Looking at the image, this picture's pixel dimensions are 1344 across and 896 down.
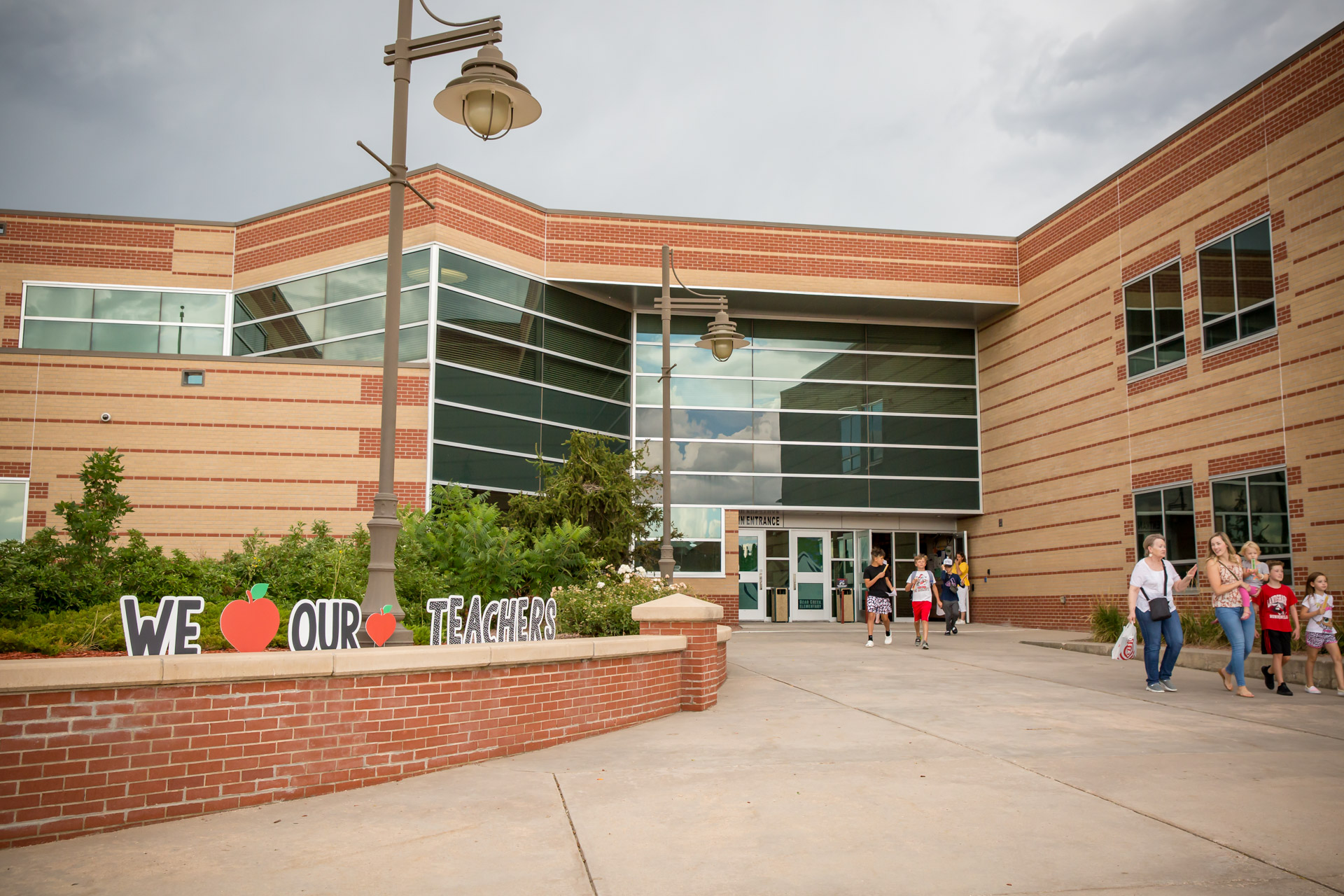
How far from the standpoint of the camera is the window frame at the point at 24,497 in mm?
18203

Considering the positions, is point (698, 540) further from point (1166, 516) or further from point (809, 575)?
point (1166, 516)

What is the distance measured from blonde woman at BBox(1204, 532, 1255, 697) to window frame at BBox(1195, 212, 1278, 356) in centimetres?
882

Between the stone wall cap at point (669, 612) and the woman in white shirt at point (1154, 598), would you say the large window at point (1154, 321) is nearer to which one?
the woman in white shirt at point (1154, 598)

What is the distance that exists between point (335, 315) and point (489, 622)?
15.4 m

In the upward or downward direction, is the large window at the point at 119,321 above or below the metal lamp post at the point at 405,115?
above

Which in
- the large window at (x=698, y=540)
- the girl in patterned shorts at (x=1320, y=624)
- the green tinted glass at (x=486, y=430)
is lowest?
the girl in patterned shorts at (x=1320, y=624)

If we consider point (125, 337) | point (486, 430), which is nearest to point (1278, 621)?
point (486, 430)

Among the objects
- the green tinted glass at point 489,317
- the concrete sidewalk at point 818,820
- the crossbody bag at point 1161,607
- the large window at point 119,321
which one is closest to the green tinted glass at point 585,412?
the green tinted glass at point 489,317

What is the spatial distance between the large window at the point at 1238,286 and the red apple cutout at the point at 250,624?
18133mm

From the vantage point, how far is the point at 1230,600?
1056 centimetres

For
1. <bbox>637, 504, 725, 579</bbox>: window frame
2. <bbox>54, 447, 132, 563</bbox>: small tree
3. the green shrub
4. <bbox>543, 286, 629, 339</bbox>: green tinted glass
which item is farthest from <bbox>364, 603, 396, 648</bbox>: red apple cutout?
<bbox>637, 504, 725, 579</bbox>: window frame

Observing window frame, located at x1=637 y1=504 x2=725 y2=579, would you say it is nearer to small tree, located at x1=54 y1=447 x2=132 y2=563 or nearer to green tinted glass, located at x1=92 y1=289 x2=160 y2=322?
green tinted glass, located at x1=92 y1=289 x2=160 y2=322

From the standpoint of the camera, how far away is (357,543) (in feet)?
A: 41.9

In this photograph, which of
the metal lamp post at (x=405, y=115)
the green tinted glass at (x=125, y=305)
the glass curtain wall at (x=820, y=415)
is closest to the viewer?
the metal lamp post at (x=405, y=115)
